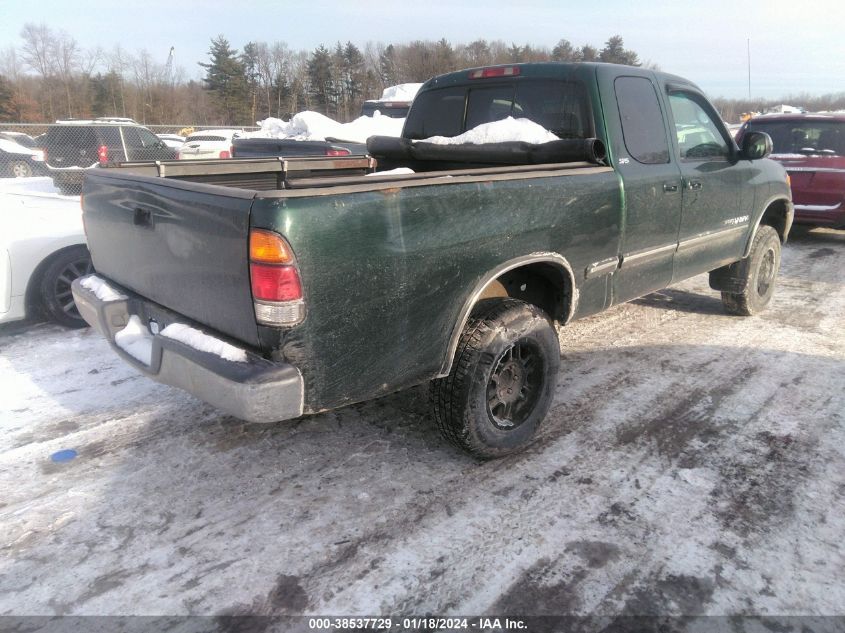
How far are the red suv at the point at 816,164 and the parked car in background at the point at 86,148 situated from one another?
11631 millimetres

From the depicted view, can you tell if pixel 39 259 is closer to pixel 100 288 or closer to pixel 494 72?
pixel 100 288

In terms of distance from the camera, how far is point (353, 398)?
8.46 ft

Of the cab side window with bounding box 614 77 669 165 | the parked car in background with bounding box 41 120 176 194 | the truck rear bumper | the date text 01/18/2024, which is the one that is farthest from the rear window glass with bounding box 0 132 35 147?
the date text 01/18/2024

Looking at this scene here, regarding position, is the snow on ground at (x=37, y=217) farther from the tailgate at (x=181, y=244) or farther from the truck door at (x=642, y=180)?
the truck door at (x=642, y=180)

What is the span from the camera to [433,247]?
265 cm

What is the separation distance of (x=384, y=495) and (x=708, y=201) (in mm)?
3196

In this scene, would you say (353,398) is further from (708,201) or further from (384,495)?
(708,201)

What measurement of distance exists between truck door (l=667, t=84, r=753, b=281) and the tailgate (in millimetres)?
3134

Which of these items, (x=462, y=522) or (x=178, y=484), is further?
(x=178, y=484)

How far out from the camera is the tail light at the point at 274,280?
2.24m

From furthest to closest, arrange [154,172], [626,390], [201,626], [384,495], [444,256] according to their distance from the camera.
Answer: [626,390] < [154,172] < [384,495] < [444,256] < [201,626]

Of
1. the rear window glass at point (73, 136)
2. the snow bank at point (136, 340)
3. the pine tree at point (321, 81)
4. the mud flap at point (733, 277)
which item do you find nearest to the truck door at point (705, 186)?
the mud flap at point (733, 277)

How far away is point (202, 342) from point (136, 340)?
65 cm

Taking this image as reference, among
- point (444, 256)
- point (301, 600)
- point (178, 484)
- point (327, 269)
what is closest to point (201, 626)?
point (301, 600)
